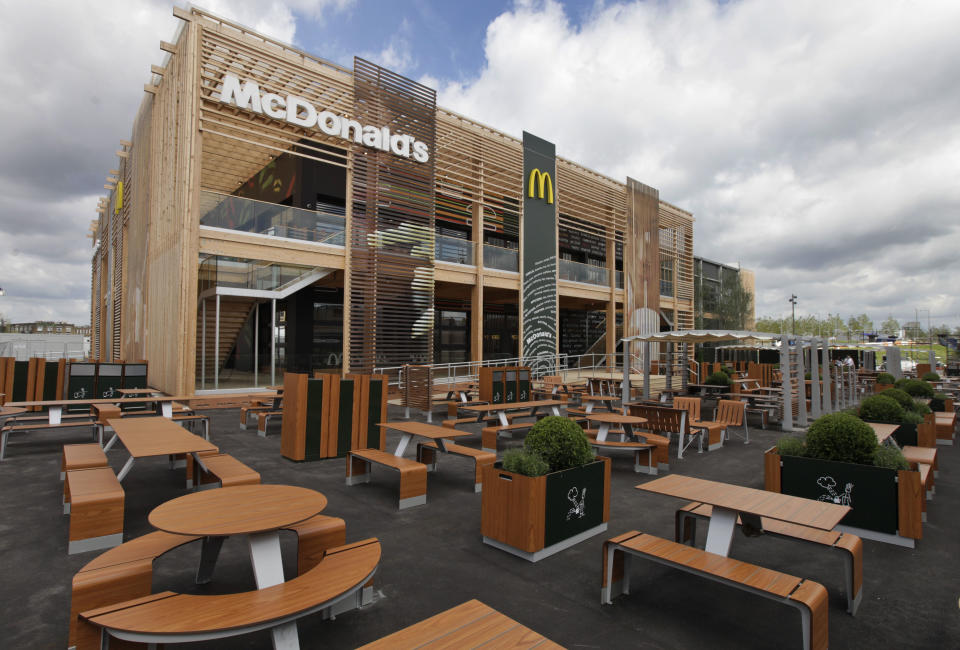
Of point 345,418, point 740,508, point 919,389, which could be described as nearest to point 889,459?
point 740,508

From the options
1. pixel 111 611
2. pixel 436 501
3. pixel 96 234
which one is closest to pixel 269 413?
pixel 436 501

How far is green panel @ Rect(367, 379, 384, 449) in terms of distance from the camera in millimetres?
8398

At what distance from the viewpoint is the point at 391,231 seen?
16531 millimetres

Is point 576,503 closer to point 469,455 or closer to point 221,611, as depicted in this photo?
point 469,455

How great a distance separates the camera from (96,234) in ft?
117

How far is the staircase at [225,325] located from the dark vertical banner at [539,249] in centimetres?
1061

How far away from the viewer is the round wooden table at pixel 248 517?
2.90 metres

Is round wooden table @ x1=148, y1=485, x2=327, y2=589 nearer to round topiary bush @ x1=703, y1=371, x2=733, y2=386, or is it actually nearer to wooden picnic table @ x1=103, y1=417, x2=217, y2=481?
wooden picnic table @ x1=103, y1=417, x2=217, y2=481

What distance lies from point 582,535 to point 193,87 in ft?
47.0

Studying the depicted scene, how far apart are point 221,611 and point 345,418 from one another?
5799 mm

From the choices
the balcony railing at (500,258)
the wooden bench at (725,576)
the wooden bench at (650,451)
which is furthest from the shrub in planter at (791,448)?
the balcony railing at (500,258)

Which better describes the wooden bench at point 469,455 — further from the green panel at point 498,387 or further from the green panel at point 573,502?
the green panel at point 498,387

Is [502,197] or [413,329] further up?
[502,197]

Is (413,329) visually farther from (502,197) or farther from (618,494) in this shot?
(618,494)
